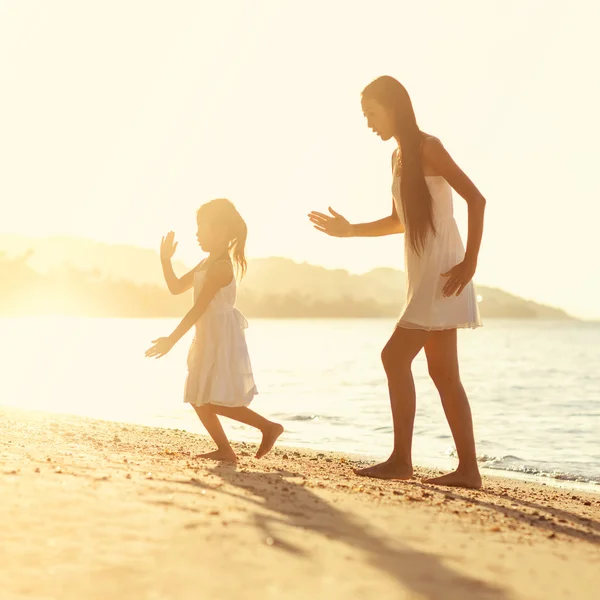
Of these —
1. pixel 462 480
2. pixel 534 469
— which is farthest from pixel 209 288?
pixel 534 469

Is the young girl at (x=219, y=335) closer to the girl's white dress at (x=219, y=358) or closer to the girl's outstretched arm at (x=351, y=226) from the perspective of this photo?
the girl's white dress at (x=219, y=358)

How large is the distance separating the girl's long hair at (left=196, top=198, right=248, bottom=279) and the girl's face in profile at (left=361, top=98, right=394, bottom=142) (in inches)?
55.3

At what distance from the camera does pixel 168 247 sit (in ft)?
21.0

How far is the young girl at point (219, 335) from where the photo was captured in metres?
6.10

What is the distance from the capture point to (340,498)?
4.36m

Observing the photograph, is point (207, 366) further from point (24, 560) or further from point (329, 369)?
point (329, 369)

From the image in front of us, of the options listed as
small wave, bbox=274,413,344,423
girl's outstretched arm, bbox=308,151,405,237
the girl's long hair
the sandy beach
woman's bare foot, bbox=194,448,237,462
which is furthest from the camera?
small wave, bbox=274,413,344,423

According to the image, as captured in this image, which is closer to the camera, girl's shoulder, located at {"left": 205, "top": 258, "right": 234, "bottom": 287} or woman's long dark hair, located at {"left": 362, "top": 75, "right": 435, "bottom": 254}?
woman's long dark hair, located at {"left": 362, "top": 75, "right": 435, "bottom": 254}

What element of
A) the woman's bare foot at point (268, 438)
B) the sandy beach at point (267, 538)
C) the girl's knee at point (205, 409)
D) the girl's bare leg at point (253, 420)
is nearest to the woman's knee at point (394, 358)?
the sandy beach at point (267, 538)

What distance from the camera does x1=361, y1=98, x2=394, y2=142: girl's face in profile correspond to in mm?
5289

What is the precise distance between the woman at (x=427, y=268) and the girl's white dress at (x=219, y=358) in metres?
1.20

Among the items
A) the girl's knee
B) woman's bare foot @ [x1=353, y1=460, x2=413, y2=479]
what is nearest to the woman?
woman's bare foot @ [x1=353, y1=460, x2=413, y2=479]

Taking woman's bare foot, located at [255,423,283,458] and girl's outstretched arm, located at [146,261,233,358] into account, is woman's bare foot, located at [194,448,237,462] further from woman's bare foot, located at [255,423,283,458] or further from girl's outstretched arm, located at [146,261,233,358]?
girl's outstretched arm, located at [146,261,233,358]

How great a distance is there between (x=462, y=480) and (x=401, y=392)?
66 cm
